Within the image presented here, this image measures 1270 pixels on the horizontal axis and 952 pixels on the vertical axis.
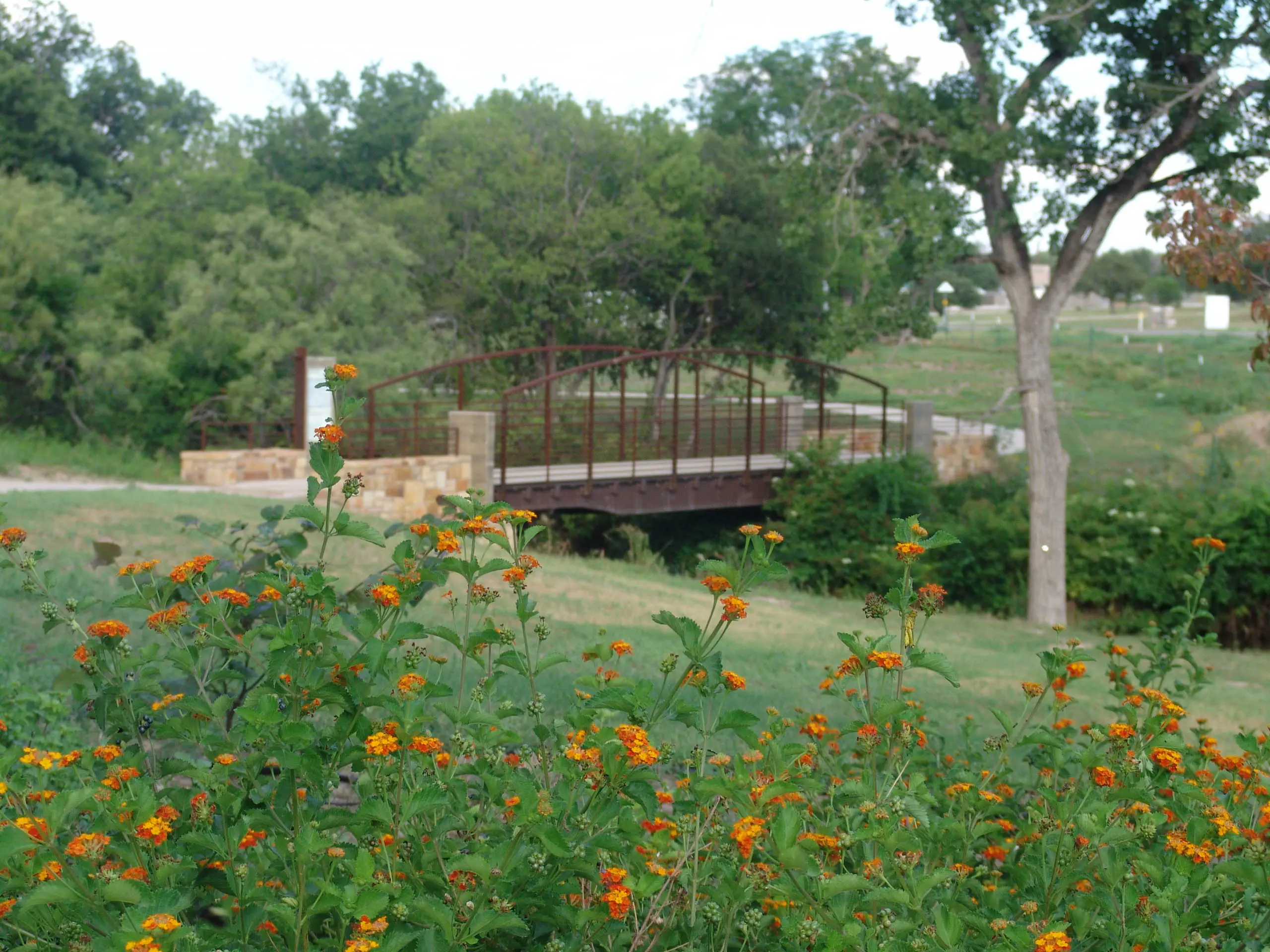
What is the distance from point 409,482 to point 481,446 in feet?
4.05

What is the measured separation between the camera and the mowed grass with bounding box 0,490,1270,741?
710 cm

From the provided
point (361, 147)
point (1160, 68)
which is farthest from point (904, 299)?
point (361, 147)

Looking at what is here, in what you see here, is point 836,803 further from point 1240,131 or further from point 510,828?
point 1240,131

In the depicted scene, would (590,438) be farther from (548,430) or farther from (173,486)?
(173,486)

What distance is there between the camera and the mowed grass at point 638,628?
710cm

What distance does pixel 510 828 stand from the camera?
8.09 ft

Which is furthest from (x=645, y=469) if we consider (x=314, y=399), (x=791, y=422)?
(x=314, y=399)

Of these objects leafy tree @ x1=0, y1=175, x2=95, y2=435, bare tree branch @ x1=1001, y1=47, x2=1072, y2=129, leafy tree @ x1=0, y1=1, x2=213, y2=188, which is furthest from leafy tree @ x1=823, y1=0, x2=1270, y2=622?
leafy tree @ x1=0, y1=1, x2=213, y2=188

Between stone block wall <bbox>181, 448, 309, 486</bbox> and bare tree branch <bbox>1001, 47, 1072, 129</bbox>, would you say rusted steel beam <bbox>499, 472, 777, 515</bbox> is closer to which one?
stone block wall <bbox>181, 448, 309, 486</bbox>

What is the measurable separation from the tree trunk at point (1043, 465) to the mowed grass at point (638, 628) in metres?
1.23

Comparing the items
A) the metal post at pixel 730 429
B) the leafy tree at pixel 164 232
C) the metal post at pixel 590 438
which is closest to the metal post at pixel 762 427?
the metal post at pixel 730 429

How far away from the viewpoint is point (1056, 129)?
52.5 feet

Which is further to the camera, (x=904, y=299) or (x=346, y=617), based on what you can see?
(x=904, y=299)

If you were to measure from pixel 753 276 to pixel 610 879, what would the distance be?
28.2 metres
